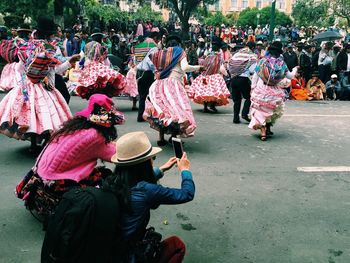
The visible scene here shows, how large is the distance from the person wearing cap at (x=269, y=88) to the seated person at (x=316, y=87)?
6.05 meters

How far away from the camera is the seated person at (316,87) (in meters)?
14.3

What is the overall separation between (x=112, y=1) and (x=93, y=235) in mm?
41615

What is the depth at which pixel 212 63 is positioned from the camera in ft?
36.4

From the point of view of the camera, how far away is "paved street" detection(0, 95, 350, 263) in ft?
14.5

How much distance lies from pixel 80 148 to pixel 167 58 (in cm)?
363

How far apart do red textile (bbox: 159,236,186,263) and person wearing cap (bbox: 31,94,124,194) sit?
1261 mm

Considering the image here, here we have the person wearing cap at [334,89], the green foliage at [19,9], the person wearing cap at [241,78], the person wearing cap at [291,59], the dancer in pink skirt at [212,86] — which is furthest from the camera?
the green foliage at [19,9]

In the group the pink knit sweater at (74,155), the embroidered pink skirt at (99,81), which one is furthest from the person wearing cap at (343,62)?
the pink knit sweater at (74,155)

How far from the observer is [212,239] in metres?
4.60

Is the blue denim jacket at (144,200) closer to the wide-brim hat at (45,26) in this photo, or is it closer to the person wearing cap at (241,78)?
the wide-brim hat at (45,26)

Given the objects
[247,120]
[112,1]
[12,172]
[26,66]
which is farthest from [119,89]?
[112,1]

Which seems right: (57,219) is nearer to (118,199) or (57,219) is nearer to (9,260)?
(118,199)

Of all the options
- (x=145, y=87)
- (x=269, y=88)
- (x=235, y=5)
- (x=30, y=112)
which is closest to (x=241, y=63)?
(x=269, y=88)

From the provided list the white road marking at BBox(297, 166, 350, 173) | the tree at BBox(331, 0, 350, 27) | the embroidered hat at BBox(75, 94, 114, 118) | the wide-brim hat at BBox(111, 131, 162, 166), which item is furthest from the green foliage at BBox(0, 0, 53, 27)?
the tree at BBox(331, 0, 350, 27)
